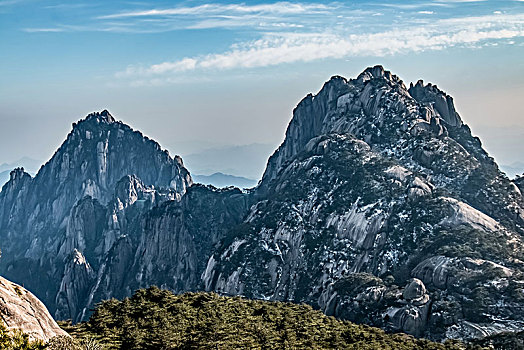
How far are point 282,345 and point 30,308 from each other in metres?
29.6

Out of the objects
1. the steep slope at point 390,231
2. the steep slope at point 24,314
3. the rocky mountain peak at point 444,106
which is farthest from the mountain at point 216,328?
the rocky mountain peak at point 444,106

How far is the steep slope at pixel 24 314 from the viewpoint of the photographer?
1687 inches

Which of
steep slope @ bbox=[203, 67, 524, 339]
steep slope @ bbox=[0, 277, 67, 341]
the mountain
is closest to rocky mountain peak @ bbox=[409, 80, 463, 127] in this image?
steep slope @ bbox=[203, 67, 524, 339]

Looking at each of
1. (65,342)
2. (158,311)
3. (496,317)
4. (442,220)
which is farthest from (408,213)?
(65,342)

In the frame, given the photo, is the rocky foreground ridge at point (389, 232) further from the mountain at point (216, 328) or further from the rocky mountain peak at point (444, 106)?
the mountain at point (216, 328)

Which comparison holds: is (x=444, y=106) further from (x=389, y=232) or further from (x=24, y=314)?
(x=24, y=314)

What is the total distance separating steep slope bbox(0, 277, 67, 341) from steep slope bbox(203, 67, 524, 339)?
6601cm

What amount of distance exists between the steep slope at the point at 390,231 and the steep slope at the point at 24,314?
66006 millimetres

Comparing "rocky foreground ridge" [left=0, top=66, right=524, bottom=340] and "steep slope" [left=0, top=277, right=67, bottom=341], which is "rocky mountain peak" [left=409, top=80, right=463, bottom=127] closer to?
"rocky foreground ridge" [left=0, top=66, right=524, bottom=340]

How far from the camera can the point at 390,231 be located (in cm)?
13100

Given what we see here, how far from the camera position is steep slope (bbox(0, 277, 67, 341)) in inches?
1687

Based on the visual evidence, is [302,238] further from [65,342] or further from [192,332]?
[65,342]

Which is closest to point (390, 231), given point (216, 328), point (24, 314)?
point (216, 328)

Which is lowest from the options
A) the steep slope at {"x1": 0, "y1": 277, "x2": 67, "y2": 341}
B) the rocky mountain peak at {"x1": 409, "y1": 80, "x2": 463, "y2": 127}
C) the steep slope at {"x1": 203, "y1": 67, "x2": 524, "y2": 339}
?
the steep slope at {"x1": 0, "y1": 277, "x2": 67, "y2": 341}
